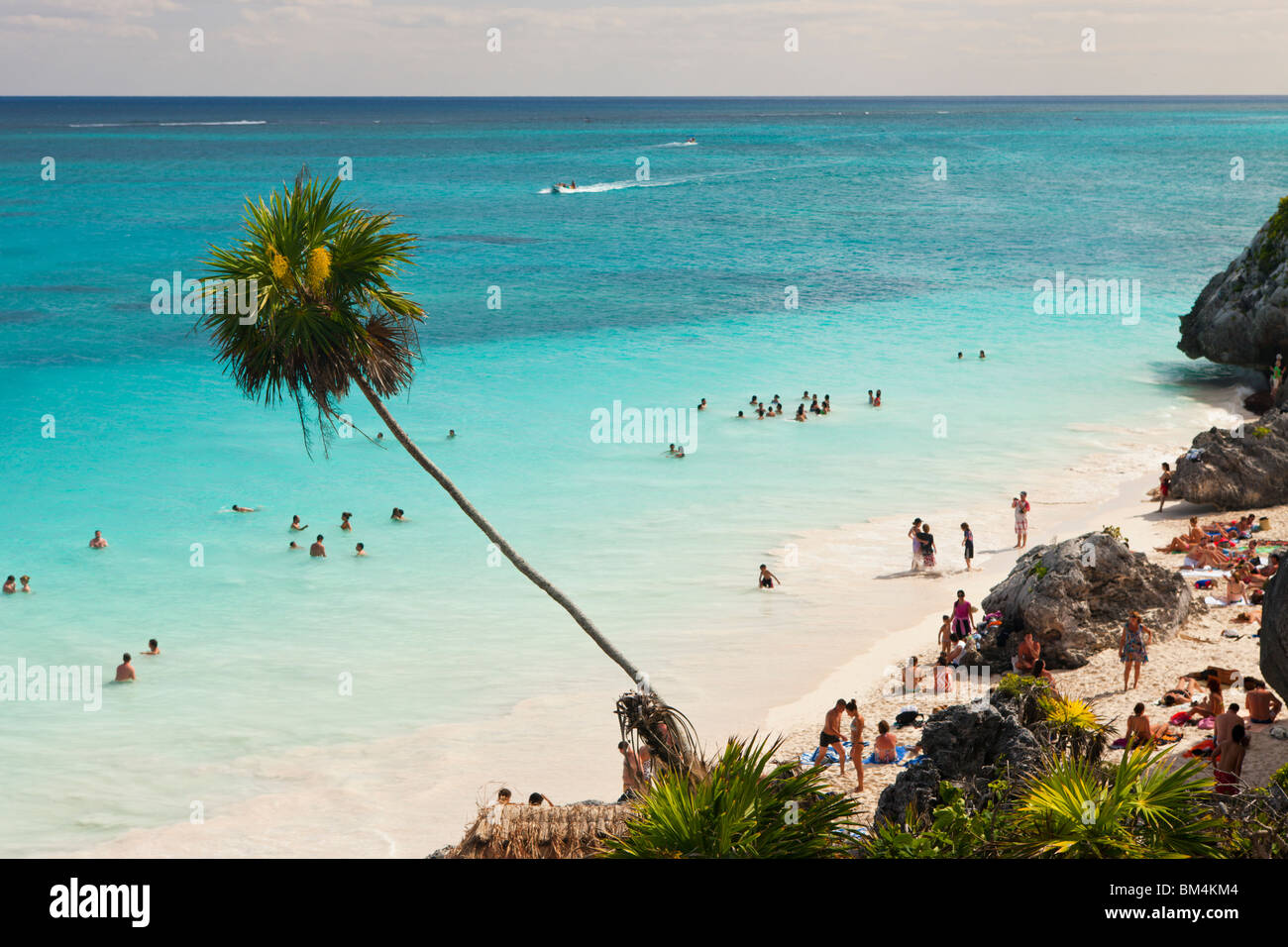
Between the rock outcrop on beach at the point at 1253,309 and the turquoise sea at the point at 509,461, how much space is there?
236 cm

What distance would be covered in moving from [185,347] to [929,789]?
4377 centimetres

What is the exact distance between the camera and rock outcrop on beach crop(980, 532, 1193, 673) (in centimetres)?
1981

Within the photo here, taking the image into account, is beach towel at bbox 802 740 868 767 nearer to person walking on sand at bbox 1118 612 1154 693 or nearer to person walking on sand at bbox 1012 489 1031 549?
person walking on sand at bbox 1118 612 1154 693

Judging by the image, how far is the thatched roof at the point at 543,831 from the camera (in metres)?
9.84

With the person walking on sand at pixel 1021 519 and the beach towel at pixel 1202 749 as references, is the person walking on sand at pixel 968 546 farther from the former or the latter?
the beach towel at pixel 1202 749

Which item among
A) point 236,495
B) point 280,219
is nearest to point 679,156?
point 236,495

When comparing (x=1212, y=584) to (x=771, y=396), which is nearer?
(x=1212, y=584)

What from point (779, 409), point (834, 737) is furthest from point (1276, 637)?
point (779, 409)

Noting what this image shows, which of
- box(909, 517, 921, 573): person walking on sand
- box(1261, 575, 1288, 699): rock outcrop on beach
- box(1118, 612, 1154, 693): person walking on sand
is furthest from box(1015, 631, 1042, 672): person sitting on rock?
box(909, 517, 921, 573): person walking on sand
